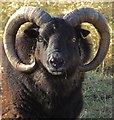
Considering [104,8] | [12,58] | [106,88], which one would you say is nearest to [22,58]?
[12,58]

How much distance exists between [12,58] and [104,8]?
5.58m

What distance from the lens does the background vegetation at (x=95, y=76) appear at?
33.5ft

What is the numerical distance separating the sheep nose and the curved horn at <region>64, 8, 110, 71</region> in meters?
0.81

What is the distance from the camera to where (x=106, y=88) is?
1134cm

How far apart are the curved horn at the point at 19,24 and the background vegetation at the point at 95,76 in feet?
3.84

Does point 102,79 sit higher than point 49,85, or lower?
lower

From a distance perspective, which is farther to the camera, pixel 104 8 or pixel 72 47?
pixel 104 8

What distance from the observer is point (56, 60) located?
7371 millimetres

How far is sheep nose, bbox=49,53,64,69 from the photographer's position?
24.2 feet

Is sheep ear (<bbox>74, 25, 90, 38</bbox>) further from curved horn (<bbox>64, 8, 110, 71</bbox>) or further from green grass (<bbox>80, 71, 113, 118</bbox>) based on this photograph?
green grass (<bbox>80, 71, 113, 118</bbox>)

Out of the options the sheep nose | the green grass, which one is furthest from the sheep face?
the green grass

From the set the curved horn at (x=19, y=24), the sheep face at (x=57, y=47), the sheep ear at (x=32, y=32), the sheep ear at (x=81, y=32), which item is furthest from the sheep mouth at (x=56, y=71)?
the sheep ear at (x=81, y=32)

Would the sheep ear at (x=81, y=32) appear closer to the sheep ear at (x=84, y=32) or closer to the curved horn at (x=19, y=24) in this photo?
the sheep ear at (x=84, y=32)

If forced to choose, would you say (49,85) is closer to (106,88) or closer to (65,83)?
(65,83)
